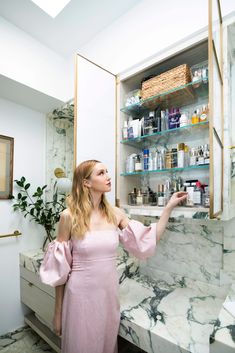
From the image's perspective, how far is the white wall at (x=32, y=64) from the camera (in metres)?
1.60

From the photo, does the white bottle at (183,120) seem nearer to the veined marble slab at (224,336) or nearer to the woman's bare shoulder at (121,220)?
the woman's bare shoulder at (121,220)

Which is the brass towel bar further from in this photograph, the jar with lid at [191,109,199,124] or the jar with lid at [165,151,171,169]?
the jar with lid at [191,109,199,124]

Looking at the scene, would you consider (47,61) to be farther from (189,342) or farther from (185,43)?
(189,342)

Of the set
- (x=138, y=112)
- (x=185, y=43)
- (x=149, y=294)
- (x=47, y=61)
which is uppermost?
(x=47, y=61)

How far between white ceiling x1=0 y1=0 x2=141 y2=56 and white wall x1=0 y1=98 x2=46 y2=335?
2.23 feet

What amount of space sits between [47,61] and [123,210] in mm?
1555

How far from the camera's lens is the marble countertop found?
2.85 feet

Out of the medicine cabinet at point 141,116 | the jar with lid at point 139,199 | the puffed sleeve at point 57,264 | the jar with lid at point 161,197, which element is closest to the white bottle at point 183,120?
the medicine cabinet at point 141,116

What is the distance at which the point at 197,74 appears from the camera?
1220 mm

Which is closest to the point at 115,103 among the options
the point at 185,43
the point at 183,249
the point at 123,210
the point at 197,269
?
the point at 185,43

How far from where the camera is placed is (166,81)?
1.30 meters

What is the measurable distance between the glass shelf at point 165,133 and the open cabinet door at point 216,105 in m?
0.15

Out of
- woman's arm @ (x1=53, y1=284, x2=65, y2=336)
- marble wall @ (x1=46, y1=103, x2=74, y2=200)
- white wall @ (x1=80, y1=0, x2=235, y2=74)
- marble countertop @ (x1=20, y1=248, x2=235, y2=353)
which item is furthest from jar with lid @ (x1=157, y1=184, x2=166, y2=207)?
marble wall @ (x1=46, y1=103, x2=74, y2=200)

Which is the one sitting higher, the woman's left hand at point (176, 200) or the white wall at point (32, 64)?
the white wall at point (32, 64)
